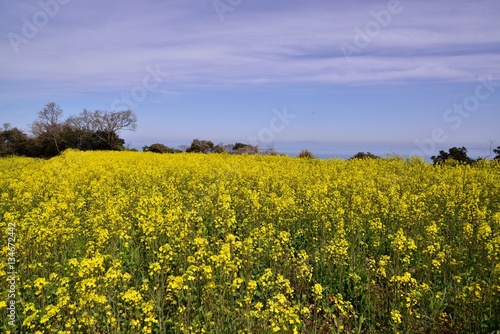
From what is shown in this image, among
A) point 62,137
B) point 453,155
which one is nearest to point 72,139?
point 62,137

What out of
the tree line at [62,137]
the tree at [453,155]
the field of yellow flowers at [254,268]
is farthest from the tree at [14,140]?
the tree at [453,155]

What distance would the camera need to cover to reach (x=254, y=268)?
22.6 feet

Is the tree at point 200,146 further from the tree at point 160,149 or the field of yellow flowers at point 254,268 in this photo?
the field of yellow flowers at point 254,268

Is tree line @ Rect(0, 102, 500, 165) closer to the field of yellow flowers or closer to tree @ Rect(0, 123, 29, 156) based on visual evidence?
tree @ Rect(0, 123, 29, 156)

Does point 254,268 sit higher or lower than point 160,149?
lower

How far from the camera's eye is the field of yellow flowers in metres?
4.89

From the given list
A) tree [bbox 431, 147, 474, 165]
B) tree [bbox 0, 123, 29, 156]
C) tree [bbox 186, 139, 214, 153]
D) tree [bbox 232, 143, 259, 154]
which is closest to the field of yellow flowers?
tree [bbox 431, 147, 474, 165]

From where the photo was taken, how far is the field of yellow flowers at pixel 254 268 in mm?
4887

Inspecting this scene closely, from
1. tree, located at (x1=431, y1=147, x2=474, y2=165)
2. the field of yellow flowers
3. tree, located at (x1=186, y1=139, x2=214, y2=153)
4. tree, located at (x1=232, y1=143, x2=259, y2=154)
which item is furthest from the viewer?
tree, located at (x1=186, y1=139, x2=214, y2=153)

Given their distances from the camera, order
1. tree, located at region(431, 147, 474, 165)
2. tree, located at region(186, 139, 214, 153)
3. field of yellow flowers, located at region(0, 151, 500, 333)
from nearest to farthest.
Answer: field of yellow flowers, located at region(0, 151, 500, 333)
tree, located at region(431, 147, 474, 165)
tree, located at region(186, 139, 214, 153)

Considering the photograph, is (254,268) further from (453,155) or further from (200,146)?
(200,146)

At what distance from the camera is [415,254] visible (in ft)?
24.0

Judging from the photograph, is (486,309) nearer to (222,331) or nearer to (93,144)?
(222,331)

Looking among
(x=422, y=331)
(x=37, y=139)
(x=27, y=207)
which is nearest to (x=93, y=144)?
(x=37, y=139)
